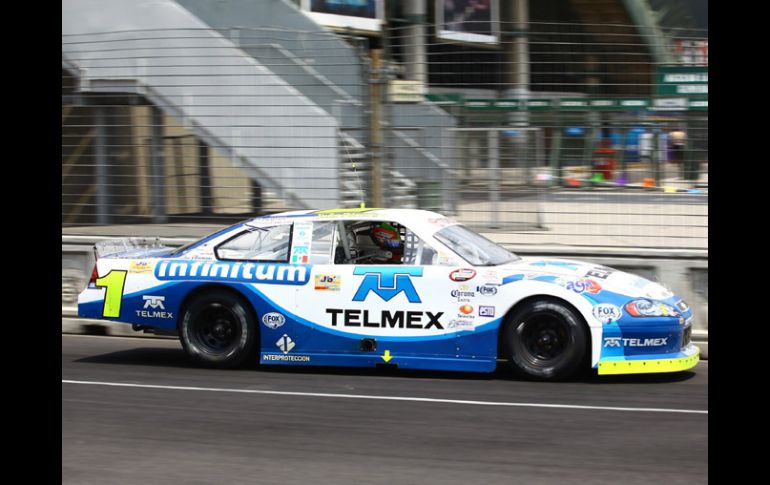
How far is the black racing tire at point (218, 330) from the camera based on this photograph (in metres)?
8.71

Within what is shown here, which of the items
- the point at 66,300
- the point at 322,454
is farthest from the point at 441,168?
the point at 322,454

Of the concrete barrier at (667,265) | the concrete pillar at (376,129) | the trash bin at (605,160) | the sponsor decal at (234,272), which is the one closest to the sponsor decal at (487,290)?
the sponsor decal at (234,272)

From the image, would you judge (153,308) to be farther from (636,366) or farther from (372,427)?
(636,366)

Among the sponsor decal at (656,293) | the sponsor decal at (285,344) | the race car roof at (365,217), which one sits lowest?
the sponsor decal at (285,344)

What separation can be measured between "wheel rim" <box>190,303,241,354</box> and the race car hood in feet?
7.99

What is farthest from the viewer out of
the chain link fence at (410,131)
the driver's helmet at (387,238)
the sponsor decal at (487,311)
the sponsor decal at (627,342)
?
the chain link fence at (410,131)

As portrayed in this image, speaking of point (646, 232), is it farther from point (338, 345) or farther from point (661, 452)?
point (661, 452)

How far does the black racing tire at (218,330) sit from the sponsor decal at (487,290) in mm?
1995

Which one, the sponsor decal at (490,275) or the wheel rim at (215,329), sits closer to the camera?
the sponsor decal at (490,275)

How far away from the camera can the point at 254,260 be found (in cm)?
887

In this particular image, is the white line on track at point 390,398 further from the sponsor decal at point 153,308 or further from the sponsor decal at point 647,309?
the sponsor decal at point 647,309

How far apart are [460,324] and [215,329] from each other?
2206 mm

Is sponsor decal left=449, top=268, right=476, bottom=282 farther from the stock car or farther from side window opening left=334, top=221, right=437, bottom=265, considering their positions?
side window opening left=334, top=221, right=437, bottom=265

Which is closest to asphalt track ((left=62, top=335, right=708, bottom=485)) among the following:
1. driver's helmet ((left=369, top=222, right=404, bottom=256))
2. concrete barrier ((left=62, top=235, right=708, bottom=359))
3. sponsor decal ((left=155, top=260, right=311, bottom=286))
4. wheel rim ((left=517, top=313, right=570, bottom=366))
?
wheel rim ((left=517, top=313, right=570, bottom=366))
